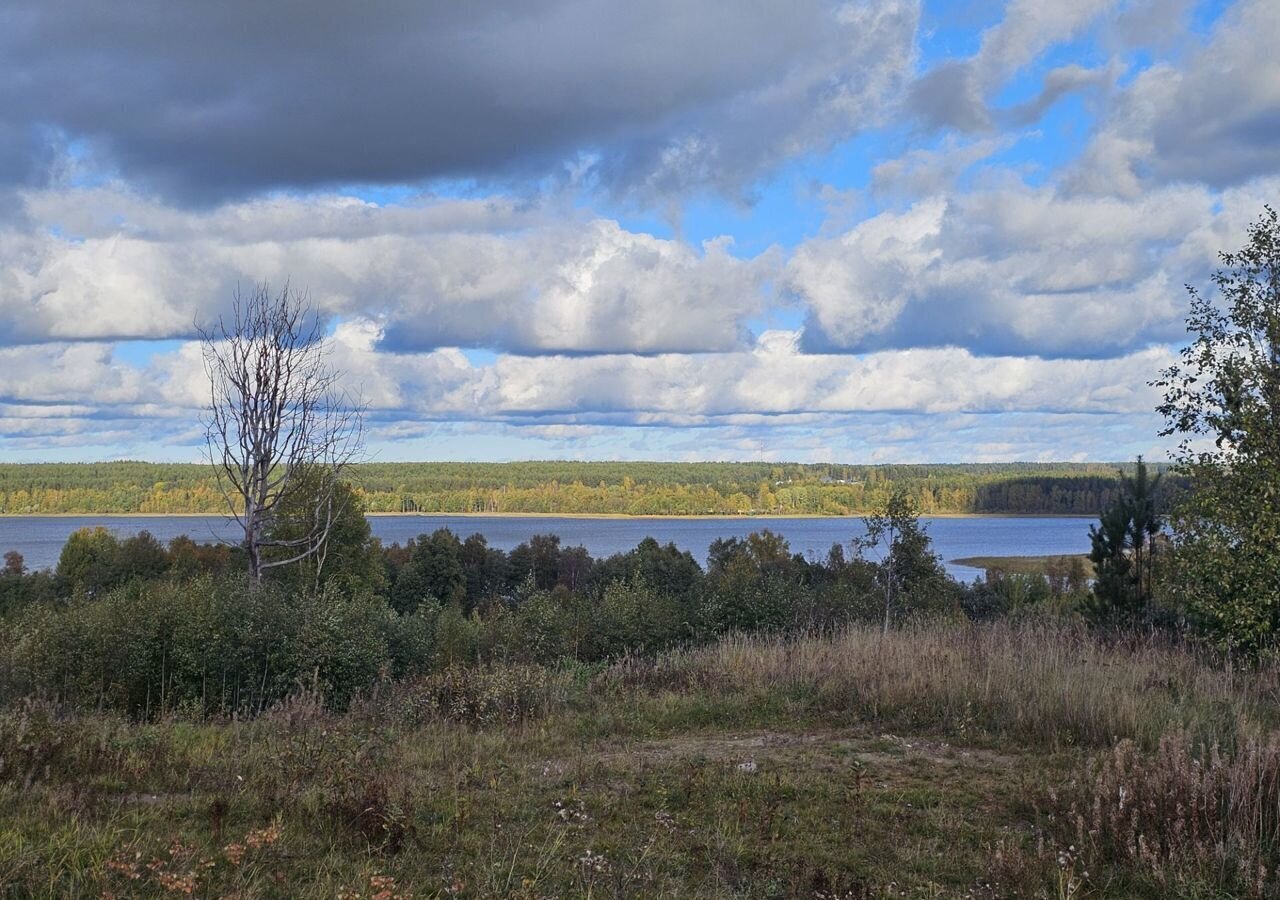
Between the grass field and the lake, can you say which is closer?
the grass field

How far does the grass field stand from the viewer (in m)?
4.91

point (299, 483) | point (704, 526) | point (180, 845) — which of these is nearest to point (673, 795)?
point (180, 845)

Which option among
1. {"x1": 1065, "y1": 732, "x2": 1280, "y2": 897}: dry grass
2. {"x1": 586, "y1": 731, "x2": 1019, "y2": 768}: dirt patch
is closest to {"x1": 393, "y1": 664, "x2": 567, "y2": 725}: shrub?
{"x1": 586, "y1": 731, "x2": 1019, "y2": 768}: dirt patch

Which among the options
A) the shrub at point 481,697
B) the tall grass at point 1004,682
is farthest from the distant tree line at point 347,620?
the tall grass at point 1004,682

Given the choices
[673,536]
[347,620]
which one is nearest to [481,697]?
[347,620]

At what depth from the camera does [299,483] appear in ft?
54.7

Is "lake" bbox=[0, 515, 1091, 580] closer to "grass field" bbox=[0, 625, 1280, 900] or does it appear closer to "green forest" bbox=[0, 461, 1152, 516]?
"green forest" bbox=[0, 461, 1152, 516]

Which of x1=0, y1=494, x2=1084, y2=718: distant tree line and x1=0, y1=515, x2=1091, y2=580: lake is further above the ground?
x1=0, y1=494, x2=1084, y2=718: distant tree line

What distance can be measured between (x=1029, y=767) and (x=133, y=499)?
18525 centimetres

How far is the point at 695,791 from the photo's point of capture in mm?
6535

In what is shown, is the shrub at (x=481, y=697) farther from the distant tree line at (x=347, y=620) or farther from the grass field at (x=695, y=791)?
the distant tree line at (x=347, y=620)

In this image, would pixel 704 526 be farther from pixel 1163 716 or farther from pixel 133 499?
pixel 1163 716

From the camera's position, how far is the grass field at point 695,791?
4.91 metres

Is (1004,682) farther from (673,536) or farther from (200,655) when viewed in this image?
(673,536)
